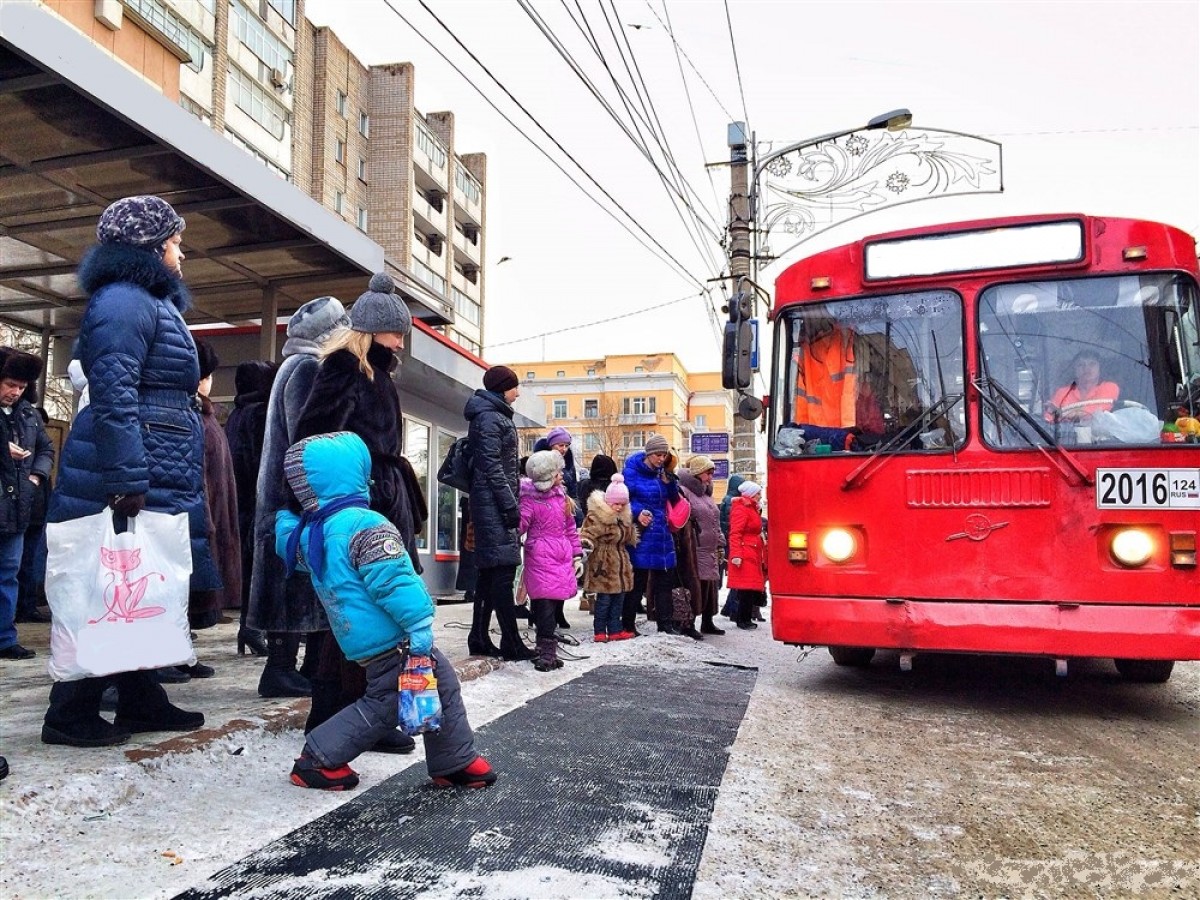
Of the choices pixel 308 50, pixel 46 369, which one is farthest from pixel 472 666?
pixel 308 50

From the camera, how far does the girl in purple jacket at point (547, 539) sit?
6746 millimetres

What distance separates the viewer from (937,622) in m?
5.48

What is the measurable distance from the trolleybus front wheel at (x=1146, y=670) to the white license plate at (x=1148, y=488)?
1.62 m

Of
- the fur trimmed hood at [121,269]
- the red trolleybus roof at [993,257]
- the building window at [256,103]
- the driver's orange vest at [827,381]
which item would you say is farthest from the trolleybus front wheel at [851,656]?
the building window at [256,103]

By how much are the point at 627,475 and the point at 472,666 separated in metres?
3.44

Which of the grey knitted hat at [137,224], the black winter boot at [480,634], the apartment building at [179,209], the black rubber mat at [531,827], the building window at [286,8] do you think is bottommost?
the black rubber mat at [531,827]

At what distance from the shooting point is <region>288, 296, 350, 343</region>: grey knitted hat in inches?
168

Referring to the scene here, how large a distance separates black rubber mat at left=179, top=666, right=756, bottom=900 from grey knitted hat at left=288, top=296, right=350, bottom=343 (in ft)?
6.40

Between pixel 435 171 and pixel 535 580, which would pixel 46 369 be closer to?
pixel 535 580

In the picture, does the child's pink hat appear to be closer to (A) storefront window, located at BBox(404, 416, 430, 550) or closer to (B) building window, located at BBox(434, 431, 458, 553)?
(A) storefront window, located at BBox(404, 416, 430, 550)

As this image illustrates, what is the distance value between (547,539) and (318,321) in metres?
3.10

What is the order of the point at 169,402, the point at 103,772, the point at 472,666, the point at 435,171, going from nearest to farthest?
the point at 103,772 < the point at 169,402 < the point at 472,666 < the point at 435,171

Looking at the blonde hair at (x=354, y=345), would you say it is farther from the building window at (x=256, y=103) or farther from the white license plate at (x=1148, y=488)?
the building window at (x=256, y=103)

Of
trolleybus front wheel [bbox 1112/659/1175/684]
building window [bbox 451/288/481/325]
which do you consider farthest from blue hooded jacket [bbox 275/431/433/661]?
building window [bbox 451/288/481/325]
